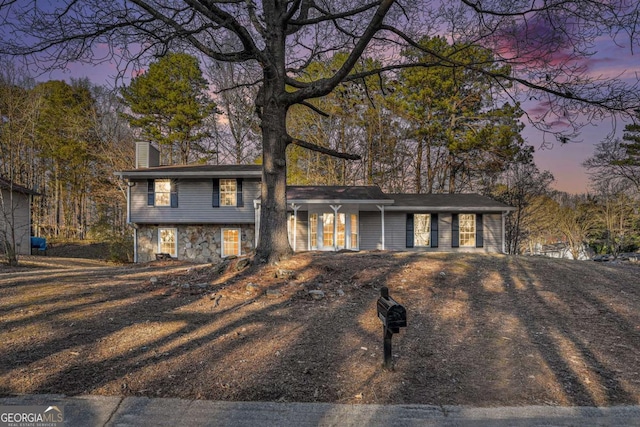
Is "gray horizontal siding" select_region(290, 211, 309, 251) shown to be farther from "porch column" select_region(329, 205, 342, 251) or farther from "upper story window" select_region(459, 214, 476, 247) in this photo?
"upper story window" select_region(459, 214, 476, 247)

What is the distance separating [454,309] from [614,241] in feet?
72.7

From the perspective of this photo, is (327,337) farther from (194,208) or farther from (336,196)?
(194,208)

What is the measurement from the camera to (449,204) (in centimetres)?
1534

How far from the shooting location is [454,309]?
15.3ft

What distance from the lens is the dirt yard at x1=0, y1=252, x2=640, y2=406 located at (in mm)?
2781

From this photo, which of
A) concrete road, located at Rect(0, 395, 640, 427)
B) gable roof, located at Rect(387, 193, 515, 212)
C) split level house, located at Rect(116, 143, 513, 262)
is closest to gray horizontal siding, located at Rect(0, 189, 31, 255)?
split level house, located at Rect(116, 143, 513, 262)

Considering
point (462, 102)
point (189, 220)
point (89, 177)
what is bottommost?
point (189, 220)

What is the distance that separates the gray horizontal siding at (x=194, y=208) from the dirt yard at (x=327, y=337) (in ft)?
31.7

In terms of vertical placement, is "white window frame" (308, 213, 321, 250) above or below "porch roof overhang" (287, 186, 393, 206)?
below

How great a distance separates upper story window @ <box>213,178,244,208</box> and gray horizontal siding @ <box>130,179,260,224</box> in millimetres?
187

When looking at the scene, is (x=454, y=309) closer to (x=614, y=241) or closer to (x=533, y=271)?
(x=533, y=271)

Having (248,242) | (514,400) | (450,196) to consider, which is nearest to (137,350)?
(514,400)

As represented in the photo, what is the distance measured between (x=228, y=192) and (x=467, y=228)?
36.8 ft

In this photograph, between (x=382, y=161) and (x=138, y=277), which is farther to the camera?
(x=382, y=161)
